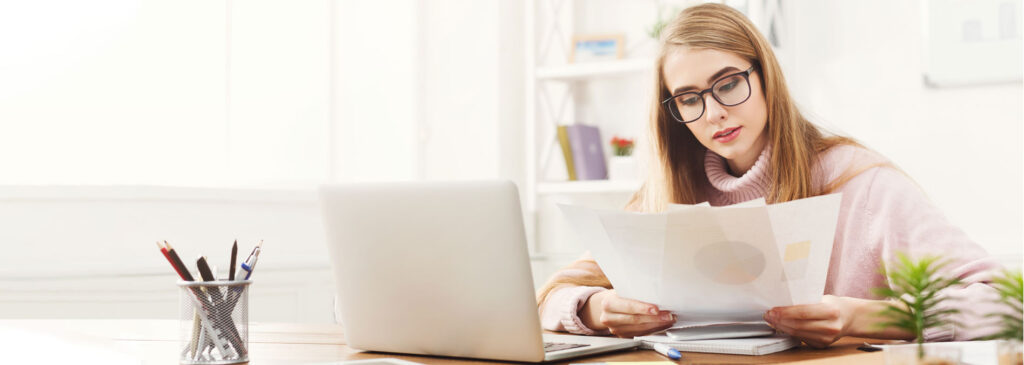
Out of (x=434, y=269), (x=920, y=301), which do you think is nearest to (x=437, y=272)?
(x=434, y=269)

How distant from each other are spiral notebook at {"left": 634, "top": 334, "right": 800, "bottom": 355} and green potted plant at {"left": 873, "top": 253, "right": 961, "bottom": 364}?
1.43ft

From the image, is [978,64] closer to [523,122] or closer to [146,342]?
[523,122]

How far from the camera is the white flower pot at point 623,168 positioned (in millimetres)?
2846

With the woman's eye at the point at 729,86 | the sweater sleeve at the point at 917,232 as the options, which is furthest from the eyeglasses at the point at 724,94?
the sweater sleeve at the point at 917,232

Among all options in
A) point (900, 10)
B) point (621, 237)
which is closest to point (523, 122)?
point (900, 10)

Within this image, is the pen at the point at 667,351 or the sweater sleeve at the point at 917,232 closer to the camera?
the pen at the point at 667,351

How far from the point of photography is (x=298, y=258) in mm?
2582

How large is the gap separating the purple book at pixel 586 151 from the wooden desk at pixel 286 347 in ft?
5.07

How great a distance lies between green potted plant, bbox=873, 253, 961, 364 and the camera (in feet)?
1.80

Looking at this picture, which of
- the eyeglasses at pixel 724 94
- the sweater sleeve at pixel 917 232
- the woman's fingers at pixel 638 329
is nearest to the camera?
the woman's fingers at pixel 638 329

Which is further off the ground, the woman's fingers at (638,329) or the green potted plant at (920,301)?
the green potted plant at (920,301)

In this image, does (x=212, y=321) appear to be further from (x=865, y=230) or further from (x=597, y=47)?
(x=597, y=47)

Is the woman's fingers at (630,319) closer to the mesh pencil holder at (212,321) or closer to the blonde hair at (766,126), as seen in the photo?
the blonde hair at (766,126)

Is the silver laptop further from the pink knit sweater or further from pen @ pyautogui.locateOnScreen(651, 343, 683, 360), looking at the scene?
the pink knit sweater
